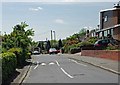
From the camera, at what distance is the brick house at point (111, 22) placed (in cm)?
5342

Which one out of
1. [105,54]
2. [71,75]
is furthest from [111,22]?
[71,75]

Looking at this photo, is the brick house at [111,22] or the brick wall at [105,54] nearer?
the brick wall at [105,54]

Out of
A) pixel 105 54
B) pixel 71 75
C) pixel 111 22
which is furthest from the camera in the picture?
pixel 111 22

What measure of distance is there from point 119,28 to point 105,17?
29.7 feet

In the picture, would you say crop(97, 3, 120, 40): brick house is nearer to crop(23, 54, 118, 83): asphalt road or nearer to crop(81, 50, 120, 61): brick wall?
crop(81, 50, 120, 61): brick wall

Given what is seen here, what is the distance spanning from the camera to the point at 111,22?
57.7 metres

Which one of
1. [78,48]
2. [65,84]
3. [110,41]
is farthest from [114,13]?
[65,84]

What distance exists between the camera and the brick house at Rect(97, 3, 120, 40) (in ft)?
175

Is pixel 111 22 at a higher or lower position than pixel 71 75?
higher

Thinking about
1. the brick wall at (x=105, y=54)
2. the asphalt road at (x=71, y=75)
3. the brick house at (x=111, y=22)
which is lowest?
the asphalt road at (x=71, y=75)

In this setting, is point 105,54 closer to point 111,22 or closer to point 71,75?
point 71,75

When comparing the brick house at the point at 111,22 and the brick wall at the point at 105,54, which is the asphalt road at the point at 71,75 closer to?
the brick wall at the point at 105,54

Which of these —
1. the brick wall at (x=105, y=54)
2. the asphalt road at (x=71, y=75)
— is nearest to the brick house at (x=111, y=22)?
the brick wall at (x=105, y=54)

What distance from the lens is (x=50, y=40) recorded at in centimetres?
12762
